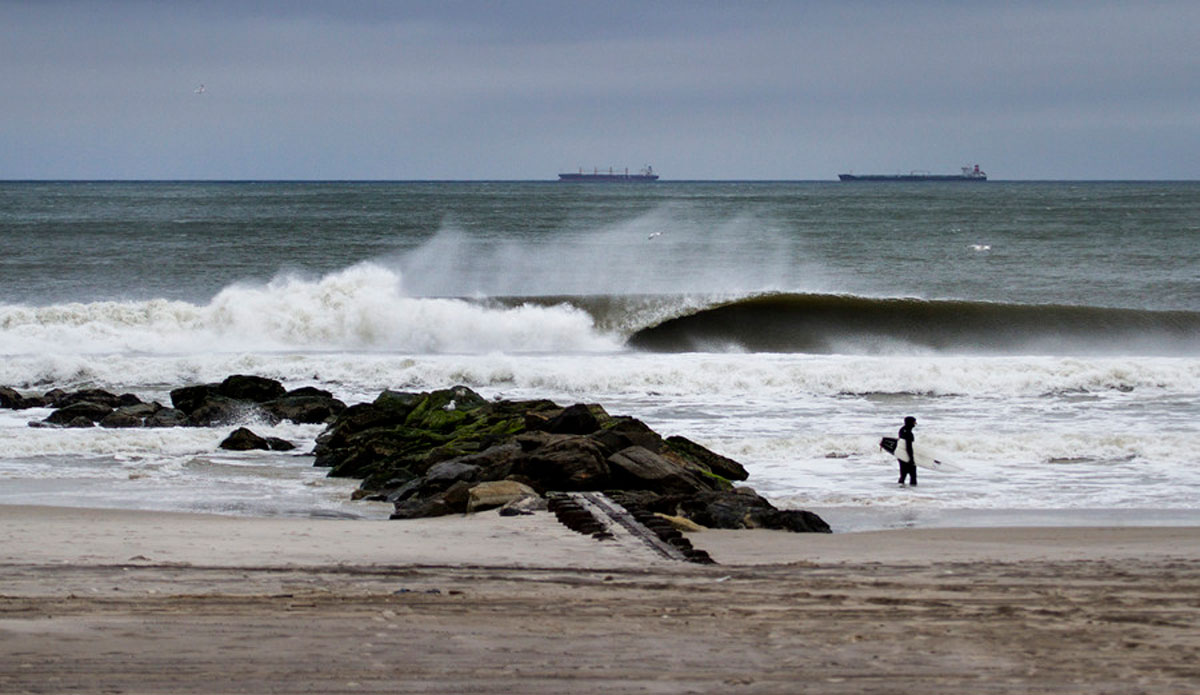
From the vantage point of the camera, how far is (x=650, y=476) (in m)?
12.2

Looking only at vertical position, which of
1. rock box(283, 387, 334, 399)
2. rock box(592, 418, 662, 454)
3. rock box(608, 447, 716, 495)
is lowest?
rock box(608, 447, 716, 495)

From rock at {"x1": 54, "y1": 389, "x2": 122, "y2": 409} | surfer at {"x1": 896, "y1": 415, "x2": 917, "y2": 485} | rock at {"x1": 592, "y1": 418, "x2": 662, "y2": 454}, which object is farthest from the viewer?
rock at {"x1": 54, "y1": 389, "x2": 122, "y2": 409}

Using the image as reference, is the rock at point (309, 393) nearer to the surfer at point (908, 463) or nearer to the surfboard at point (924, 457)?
the surfboard at point (924, 457)

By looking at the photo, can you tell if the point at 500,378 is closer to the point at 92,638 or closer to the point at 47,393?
the point at 47,393

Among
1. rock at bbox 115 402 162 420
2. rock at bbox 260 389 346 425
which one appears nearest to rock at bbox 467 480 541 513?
rock at bbox 260 389 346 425

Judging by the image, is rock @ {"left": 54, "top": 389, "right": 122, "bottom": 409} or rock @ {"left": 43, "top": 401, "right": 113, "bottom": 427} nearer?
rock @ {"left": 43, "top": 401, "right": 113, "bottom": 427}

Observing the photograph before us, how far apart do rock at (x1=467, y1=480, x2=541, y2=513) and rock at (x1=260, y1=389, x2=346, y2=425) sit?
265 inches

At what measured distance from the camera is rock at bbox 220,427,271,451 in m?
15.9

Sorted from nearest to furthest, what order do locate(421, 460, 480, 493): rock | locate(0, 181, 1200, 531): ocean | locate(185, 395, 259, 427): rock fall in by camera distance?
locate(421, 460, 480, 493): rock
locate(0, 181, 1200, 531): ocean
locate(185, 395, 259, 427): rock

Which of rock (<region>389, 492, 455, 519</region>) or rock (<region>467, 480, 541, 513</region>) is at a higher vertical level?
rock (<region>467, 480, 541, 513</region>)

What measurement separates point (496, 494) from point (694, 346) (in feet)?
58.5

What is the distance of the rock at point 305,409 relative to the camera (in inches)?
706

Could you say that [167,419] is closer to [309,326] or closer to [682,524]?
[682,524]

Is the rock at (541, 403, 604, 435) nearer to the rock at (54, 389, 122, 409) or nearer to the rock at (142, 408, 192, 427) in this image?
the rock at (142, 408, 192, 427)
